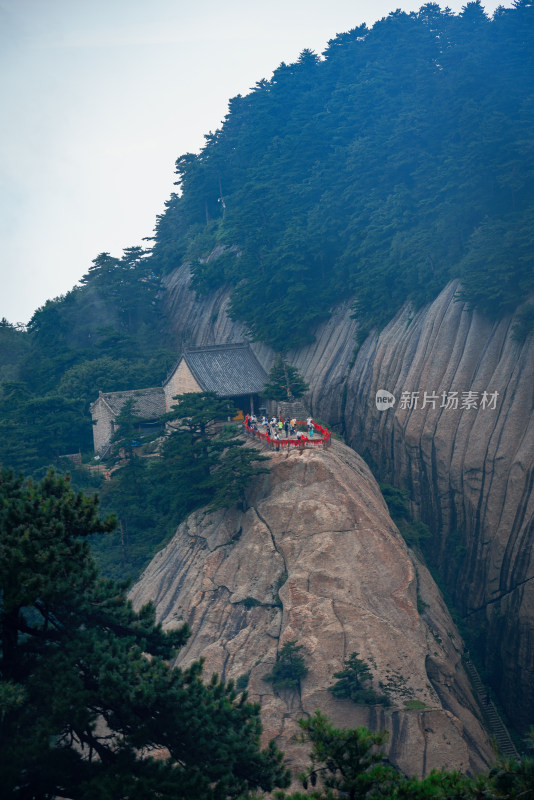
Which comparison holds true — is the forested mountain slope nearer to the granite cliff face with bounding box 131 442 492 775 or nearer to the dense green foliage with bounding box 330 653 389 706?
the granite cliff face with bounding box 131 442 492 775

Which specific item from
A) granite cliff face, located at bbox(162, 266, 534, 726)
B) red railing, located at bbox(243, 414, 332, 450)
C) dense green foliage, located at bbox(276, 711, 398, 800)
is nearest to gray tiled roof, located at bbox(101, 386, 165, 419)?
granite cliff face, located at bbox(162, 266, 534, 726)

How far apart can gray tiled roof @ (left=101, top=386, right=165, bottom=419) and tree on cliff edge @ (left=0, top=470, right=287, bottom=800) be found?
958 inches

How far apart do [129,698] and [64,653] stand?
1454mm

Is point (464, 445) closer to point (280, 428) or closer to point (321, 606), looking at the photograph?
point (280, 428)

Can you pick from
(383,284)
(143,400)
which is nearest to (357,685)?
(383,284)

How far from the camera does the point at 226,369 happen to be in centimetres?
3897

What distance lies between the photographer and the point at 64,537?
47.5ft

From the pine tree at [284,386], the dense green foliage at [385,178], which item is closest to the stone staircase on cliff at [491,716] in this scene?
the pine tree at [284,386]

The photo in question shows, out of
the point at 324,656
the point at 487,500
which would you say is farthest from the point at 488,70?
the point at 324,656

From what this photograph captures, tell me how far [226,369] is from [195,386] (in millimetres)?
2390

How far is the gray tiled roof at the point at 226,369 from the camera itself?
3772cm

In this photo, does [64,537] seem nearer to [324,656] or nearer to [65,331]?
[324,656]

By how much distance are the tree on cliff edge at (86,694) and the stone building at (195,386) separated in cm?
2176

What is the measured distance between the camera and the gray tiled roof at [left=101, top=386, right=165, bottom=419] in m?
39.9
